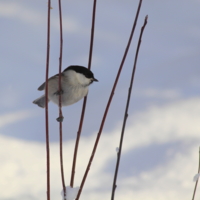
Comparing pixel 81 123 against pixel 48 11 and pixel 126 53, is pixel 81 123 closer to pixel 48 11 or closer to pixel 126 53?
pixel 126 53

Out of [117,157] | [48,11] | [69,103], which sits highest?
[69,103]

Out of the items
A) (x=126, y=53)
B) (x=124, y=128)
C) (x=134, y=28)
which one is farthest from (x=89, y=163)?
(x=134, y=28)

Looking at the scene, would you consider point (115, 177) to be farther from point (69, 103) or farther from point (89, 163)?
point (69, 103)

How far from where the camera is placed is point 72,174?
1412 millimetres

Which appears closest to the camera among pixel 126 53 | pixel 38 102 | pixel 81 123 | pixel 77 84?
pixel 126 53

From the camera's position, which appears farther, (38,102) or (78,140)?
(38,102)

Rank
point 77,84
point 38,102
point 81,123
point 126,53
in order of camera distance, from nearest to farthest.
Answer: point 126,53 → point 81,123 → point 77,84 → point 38,102

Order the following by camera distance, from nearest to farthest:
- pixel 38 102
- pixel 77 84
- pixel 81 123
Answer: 1. pixel 81 123
2. pixel 77 84
3. pixel 38 102

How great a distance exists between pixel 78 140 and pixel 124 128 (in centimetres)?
22

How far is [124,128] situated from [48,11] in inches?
25.2

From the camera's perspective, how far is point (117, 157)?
56.9 inches

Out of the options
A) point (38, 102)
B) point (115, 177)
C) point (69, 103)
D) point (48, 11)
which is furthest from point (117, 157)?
point (38, 102)

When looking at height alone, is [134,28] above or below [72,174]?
above

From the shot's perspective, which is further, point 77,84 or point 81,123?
point 77,84
